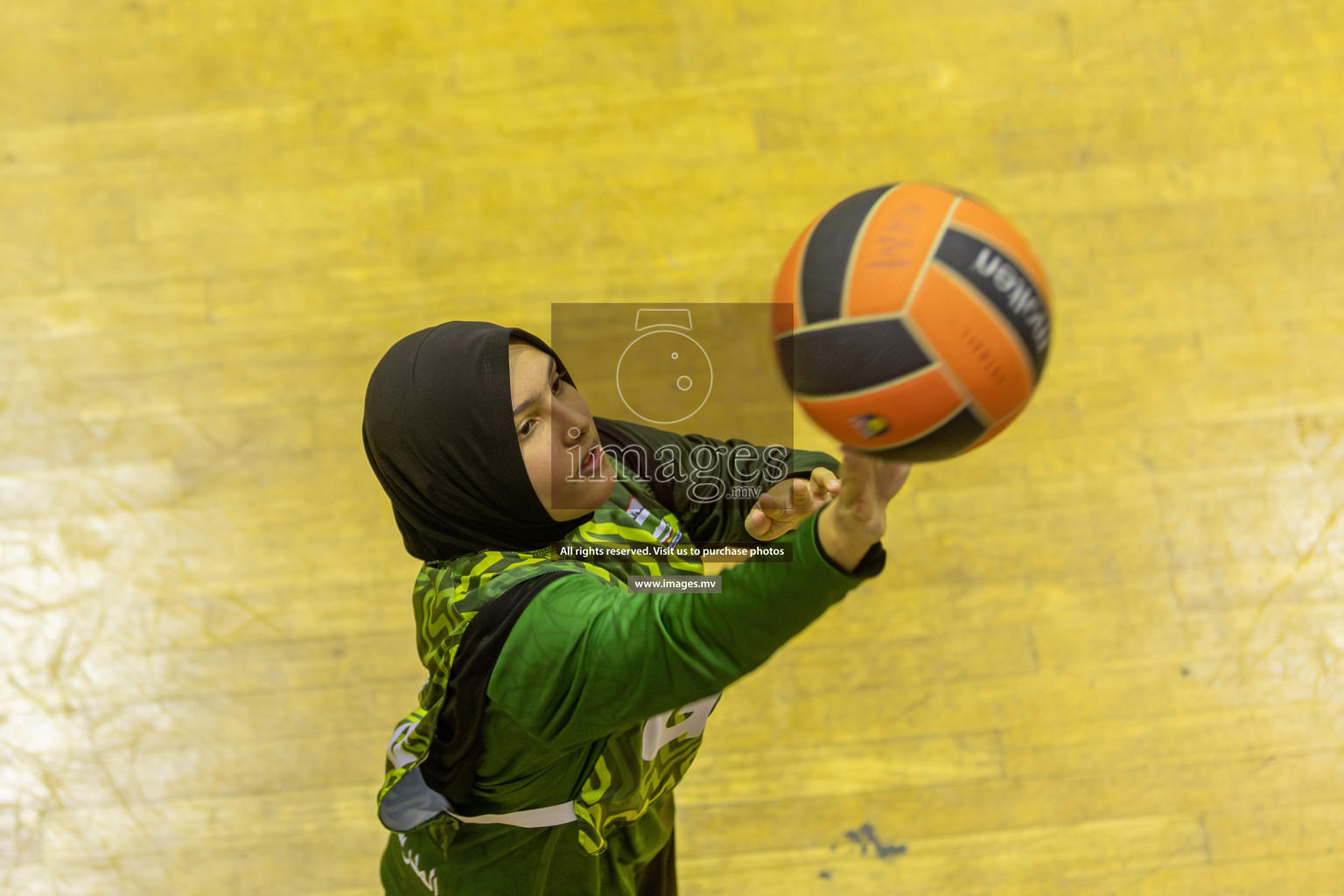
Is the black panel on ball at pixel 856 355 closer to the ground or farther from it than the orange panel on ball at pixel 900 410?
farther from it

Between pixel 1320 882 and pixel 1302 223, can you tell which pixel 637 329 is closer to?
pixel 1302 223

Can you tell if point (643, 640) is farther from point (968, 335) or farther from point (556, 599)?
point (968, 335)

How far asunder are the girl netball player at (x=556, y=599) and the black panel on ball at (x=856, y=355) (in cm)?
8

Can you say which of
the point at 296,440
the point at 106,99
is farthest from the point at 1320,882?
the point at 106,99

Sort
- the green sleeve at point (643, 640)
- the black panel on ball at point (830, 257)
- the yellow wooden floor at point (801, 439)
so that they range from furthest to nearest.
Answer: the yellow wooden floor at point (801, 439), the black panel on ball at point (830, 257), the green sleeve at point (643, 640)

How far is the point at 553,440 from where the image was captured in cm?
121

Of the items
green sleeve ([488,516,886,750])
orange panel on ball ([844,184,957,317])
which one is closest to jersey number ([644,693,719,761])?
green sleeve ([488,516,886,750])

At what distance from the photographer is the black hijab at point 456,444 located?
1.18m

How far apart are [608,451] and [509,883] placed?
1.92 ft

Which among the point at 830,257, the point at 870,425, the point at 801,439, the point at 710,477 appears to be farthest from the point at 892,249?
the point at 801,439

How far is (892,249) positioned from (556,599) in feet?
→ 1.56

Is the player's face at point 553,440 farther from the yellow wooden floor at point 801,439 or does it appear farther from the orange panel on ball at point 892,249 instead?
the yellow wooden floor at point 801,439

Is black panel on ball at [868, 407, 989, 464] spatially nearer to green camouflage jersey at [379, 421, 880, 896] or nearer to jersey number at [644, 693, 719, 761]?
green camouflage jersey at [379, 421, 880, 896]

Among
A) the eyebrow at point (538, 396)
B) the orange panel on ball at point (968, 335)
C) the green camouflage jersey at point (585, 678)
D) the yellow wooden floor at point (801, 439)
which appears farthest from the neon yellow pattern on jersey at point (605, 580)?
the yellow wooden floor at point (801, 439)
